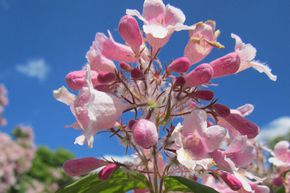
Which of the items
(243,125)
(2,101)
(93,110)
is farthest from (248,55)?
(2,101)

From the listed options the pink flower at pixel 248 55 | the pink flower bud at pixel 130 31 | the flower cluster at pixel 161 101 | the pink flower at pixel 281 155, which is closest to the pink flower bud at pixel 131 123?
the flower cluster at pixel 161 101

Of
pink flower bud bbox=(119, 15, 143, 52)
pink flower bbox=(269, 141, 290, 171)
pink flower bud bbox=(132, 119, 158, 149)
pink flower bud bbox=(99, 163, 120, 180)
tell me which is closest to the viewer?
pink flower bud bbox=(132, 119, 158, 149)

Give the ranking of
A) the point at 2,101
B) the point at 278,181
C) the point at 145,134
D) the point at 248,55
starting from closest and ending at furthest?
the point at 145,134 < the point at 248,55 < the point at 278,181 < the point at 2,101

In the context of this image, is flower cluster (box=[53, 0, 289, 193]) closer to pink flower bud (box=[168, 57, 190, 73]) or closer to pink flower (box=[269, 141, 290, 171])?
pink flower bud (box=[168, 57, 190, 73])

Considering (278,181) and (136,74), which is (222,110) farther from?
(278,181)

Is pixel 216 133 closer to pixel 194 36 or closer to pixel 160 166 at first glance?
pixel 160 166

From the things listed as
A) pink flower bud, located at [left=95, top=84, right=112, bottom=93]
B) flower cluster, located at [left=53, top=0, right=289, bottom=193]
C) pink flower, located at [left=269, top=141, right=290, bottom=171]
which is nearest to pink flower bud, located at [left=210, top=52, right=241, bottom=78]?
flower cluster, located at [left=53, top=0, right=289, bottom=193]
